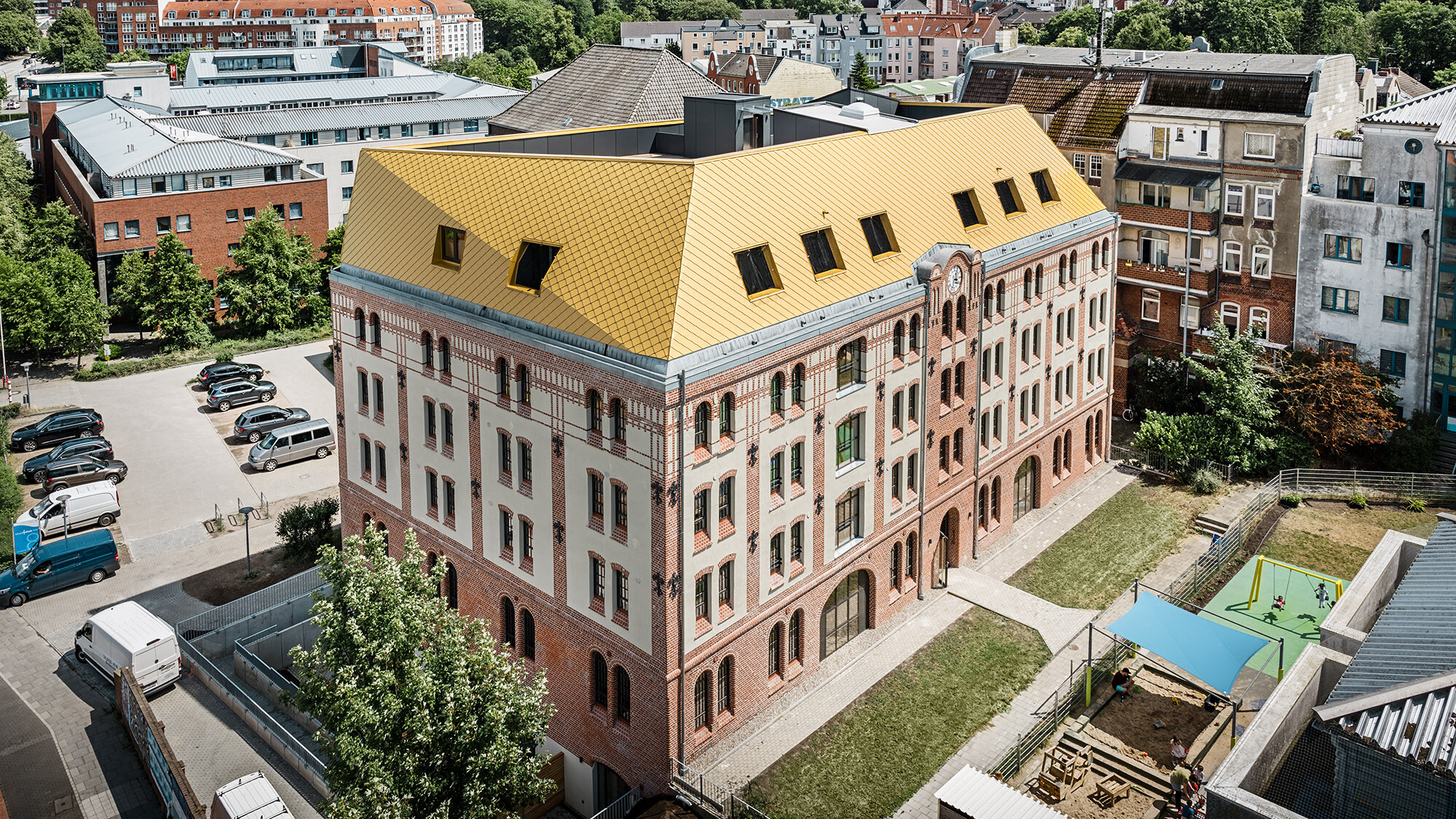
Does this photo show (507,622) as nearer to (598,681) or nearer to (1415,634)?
(598,681)

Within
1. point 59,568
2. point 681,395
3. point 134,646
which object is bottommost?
point 134,646

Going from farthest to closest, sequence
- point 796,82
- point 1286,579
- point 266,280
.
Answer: point 796,82
point 266,280
point 1286,579

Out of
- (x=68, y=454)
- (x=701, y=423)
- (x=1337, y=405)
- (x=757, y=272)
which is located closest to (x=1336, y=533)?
(x=1337, y=405)

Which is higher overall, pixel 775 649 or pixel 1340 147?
pixel 1340 147

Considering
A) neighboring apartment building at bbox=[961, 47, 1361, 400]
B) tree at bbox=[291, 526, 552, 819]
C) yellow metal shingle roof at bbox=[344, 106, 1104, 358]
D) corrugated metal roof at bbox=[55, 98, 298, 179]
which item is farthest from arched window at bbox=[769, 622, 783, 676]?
corrugated metal roof at bbox=[55, 98, 298, 179]

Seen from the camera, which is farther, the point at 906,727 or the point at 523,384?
the point at 906,727

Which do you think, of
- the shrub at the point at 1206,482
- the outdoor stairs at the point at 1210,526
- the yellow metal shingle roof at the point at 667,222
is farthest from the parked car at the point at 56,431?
the shrub at the point at 1206,482
